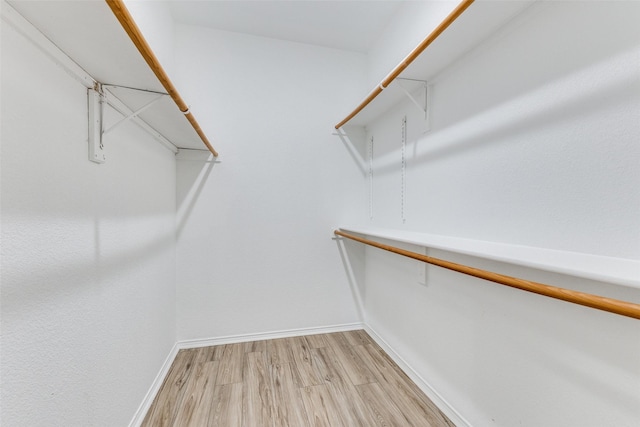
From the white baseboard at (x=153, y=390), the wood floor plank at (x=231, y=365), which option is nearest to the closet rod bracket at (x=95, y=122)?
the white baseboard at (x=153, y=390)

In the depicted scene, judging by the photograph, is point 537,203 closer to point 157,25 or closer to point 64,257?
point 64,257

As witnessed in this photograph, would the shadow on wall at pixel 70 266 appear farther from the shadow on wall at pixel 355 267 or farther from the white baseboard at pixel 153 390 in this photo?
the shadow on wall at pixel 355 267

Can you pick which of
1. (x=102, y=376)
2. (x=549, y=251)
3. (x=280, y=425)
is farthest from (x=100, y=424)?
(x=549, y=251)

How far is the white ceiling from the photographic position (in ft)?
5.73

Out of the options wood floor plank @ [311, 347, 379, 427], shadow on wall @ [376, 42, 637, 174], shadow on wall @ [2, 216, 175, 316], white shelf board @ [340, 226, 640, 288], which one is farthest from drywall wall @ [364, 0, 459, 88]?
wood floor plank @ [311, 347, 379, 427]

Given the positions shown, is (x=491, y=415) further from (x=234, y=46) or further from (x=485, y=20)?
(x=234, y=46)

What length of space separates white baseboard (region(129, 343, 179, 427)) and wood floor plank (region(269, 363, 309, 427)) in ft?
2.09

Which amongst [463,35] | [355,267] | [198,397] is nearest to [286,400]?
[198,397]

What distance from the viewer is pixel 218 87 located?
2.00 meters

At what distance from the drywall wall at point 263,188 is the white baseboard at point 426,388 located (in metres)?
0.50

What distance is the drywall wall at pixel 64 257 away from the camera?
63cm

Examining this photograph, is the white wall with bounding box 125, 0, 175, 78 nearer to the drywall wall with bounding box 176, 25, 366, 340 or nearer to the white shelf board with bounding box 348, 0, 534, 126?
the drywall wall with bounding box 176, 25, 366, 340

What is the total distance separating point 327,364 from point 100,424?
1.19 metres

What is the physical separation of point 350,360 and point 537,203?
1.47 m
